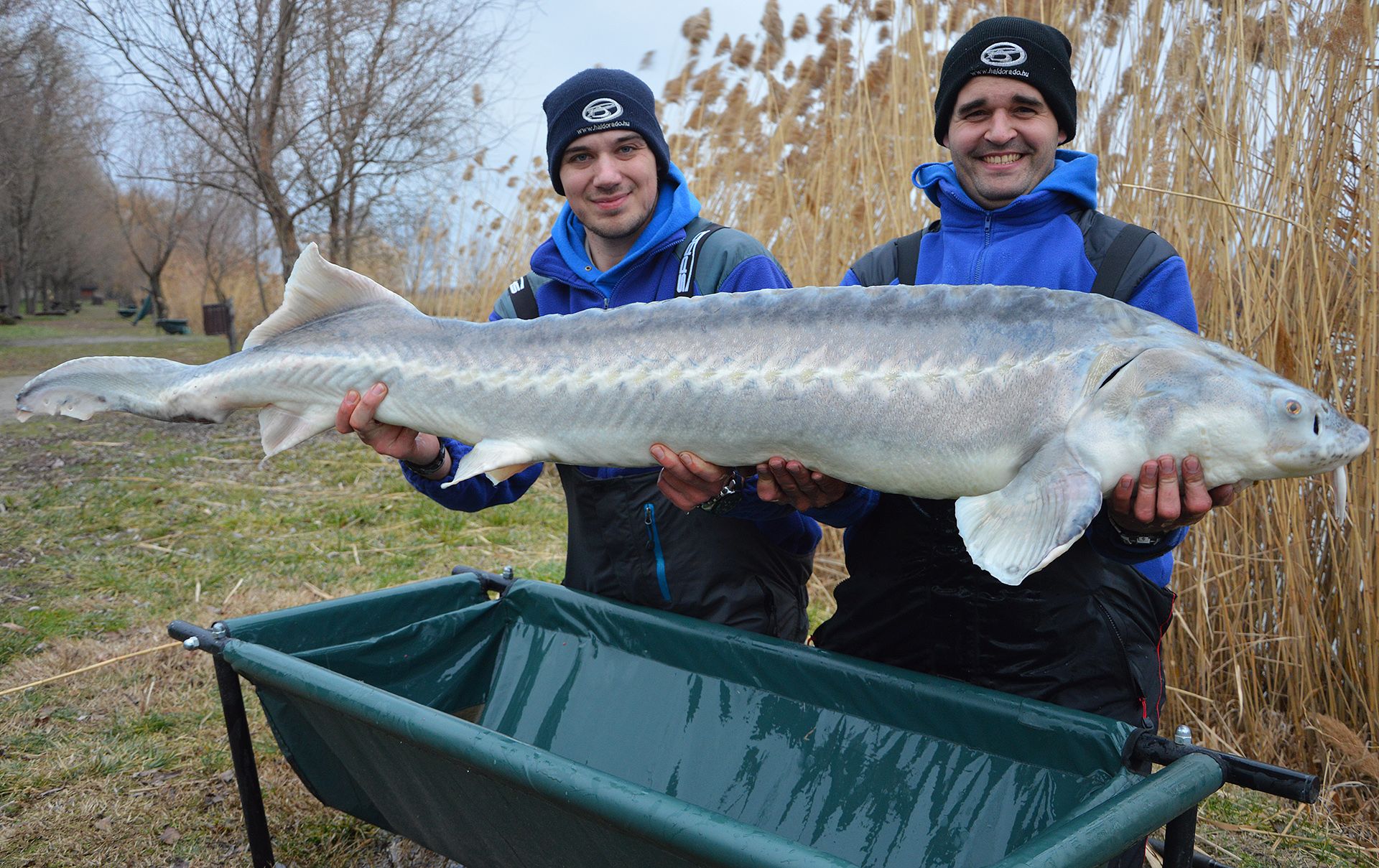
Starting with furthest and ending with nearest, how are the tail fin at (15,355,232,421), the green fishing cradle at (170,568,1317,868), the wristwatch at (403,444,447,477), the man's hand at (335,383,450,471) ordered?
1. the wristwatch at (403,444,447,477)
2. the man's hand at (335,383,450,471)
3. the tail fin at (15,355,232,421)
4. the green fishing cradle at (170,568,1317,868)

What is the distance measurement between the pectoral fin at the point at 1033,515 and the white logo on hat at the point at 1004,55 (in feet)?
2.61

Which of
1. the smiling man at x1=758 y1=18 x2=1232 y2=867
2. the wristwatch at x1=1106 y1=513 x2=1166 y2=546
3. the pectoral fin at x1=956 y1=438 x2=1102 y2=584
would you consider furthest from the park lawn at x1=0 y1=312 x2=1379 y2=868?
the pectoral fin at x1=956 y1=438 x2=1102 y2=584

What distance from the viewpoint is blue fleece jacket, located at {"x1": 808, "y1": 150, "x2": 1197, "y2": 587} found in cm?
185

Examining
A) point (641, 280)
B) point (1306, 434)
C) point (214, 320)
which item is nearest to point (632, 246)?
point (641, 280)

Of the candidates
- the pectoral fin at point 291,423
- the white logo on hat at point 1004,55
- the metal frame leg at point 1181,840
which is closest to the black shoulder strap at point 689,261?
the white logo on hat at point 1004,55

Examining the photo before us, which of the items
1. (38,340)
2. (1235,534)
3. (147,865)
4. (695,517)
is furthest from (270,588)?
(38,340)

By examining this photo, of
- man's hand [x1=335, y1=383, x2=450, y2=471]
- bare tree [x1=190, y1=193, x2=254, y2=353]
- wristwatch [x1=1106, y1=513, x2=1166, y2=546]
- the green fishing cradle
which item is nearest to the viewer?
the green fishing cradle

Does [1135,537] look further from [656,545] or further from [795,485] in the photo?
[656,545]

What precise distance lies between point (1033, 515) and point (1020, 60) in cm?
94

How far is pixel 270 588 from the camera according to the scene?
4289 mm

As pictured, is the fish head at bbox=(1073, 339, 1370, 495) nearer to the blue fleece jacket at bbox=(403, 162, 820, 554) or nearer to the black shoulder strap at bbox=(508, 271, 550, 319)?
the blue fleece jacket at bbox=(403, 162, 820, 554)

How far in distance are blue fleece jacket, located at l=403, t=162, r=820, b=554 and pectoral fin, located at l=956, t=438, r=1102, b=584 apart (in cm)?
64

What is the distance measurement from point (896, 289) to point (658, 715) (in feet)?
4.11

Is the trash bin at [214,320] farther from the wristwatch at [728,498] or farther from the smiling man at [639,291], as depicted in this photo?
the wristwatch at [728,498]
